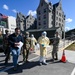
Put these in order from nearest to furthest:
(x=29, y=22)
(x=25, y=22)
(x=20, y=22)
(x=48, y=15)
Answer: (x=48, y=15) → (x=20, y=22) → (x=25, y=22) → (x=29, y=22)

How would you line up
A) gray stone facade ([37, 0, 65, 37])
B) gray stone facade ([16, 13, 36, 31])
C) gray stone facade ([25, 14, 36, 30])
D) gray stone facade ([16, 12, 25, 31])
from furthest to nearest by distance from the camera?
gray stone facade ([25, 14, 36, 30]) < gray stone facade ([16, 13, 36, 31]) < gray stone facade ([16, 12, 25, 31]) < gray stone facade ([37, 0, 65, 37])

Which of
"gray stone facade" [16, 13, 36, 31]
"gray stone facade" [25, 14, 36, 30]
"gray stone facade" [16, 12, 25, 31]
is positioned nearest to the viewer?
"gray stone facade" [16, 12, 25, 31]

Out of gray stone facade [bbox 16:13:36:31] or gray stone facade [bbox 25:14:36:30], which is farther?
gray stone facade [bbox 25:14:36:30]

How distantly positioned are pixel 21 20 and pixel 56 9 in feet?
64.7

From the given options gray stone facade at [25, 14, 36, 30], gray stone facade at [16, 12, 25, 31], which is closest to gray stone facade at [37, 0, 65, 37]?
gray stone facade at [25, 14, 36, 30]

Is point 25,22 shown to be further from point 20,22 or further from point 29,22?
point 20,22

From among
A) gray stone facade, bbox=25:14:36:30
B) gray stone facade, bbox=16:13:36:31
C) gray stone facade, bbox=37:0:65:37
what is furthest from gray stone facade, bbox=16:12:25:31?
gray stone facade, bbox=37:0:65:37

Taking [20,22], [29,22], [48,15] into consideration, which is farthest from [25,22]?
[48,15]

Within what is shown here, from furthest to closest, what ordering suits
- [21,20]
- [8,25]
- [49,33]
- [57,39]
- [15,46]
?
[21,20], [49,33], [8,25], [57,39], [15,46]

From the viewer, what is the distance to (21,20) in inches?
2468

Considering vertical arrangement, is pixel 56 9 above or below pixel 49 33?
above

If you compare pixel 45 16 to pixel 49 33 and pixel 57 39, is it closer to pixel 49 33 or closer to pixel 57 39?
pixel 49 33

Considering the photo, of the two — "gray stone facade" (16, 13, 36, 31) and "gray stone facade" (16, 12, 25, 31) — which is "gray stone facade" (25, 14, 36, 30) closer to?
"gray stone facade" (16, 13, 36, 31)

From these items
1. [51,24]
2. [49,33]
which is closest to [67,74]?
[49,33]
